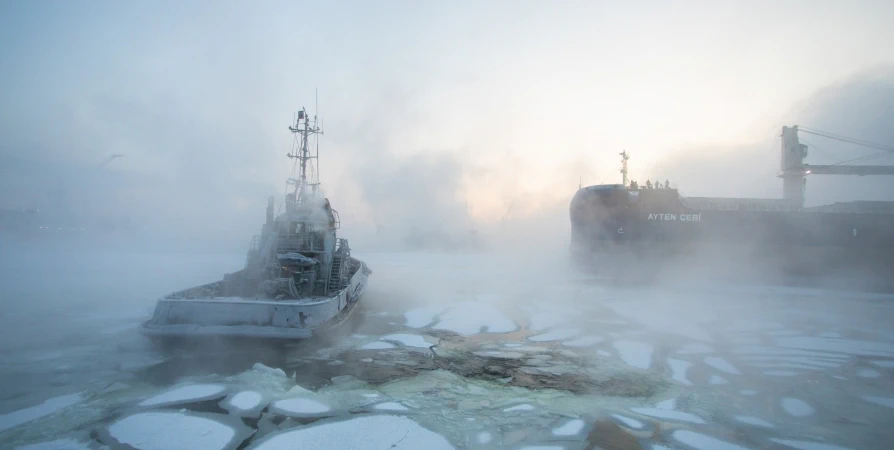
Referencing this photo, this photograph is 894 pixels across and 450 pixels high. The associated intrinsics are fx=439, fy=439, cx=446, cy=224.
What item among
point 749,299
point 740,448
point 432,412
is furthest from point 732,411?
point 749,299

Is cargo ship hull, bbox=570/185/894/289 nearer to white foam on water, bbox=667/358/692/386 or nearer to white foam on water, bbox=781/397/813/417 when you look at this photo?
white foam on water, bbox=667/358/692/386

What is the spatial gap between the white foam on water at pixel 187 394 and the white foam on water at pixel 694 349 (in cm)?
844

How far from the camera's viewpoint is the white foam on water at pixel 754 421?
213 inches

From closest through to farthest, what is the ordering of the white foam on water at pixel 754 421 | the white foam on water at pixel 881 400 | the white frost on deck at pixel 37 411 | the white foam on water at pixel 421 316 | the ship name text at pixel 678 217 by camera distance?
the white frost on deck at pixel 37 411
the white foam on water at pixel 754 421
the white foam on water at pixel 881 400
the white foam on water at pixel 421 316
the ship name text at pixel 678 217

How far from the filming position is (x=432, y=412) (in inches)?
223

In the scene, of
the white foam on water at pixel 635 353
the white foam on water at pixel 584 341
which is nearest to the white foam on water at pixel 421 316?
the white foam on water at pixel 584 341

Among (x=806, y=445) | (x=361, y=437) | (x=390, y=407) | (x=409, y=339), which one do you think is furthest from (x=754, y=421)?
(x=409, y=339)

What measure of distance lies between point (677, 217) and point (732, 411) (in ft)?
59.1

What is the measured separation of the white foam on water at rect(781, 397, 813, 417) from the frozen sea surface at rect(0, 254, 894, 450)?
0.04 metres

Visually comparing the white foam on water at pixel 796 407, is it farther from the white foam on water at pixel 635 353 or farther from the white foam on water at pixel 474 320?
the white foam on water at pixel 474 320

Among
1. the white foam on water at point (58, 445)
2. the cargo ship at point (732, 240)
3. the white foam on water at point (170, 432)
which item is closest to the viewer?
the white foam on water at point (58, 445)

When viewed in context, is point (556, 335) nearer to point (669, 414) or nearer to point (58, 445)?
point (669, 414)

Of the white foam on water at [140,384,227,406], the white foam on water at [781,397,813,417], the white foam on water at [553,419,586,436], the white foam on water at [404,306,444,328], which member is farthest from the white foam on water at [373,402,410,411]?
the white foam on water at [404,306,444,328]

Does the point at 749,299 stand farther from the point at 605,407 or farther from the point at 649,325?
the point at 605,407
